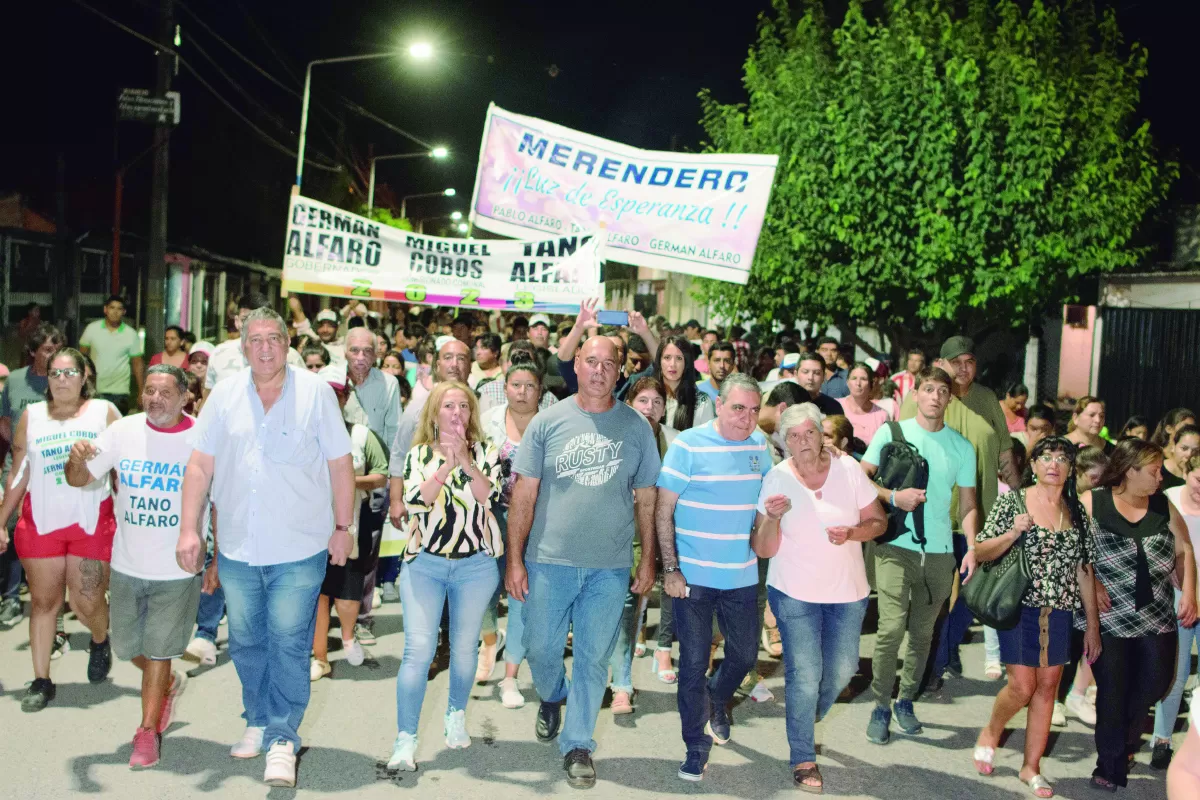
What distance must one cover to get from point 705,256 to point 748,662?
5370 mm

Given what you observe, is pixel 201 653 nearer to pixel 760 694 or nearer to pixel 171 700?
pixel 171 700

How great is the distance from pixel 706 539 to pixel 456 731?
1556 millimetres

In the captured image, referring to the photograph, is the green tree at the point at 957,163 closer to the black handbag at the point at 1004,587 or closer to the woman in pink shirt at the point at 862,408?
the woman in pink shirt at the point at 862,408

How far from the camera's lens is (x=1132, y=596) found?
5750mm

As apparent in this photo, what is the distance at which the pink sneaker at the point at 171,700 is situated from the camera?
556cm

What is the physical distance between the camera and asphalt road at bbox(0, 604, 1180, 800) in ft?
17.3

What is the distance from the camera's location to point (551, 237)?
1037 cm

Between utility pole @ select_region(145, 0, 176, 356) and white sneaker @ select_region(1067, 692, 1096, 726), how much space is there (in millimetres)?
11439

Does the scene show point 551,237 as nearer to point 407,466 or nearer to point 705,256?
point 705,256

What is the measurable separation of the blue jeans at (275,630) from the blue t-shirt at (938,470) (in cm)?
301

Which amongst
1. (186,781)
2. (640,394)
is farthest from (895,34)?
(186,781)

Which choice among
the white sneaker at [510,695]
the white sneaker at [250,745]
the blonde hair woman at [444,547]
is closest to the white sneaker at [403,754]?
the blonde hair woman at [444,547]

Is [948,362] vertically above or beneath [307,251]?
beneath

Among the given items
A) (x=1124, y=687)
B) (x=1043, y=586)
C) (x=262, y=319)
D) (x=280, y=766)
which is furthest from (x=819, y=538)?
(x=262, y=319)
